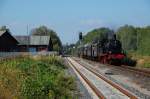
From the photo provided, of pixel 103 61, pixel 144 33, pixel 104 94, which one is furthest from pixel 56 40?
pixel 104 94

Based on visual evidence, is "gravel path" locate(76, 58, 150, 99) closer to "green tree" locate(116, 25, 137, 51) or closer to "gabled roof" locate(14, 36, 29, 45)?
"gabled roof" locate(14, 36, 29, 45)

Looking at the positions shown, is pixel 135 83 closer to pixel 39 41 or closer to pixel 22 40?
pixel 39 41

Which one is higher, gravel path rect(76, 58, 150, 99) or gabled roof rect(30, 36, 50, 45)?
gabled roof rect(30, 36, 50, 45)

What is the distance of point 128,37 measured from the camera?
182m

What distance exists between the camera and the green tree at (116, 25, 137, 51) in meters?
178

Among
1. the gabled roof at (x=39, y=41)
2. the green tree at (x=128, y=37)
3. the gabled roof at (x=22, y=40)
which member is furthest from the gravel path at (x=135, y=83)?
the green tree at (x=128, y=37)

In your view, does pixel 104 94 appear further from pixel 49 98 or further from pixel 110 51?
pixel 110 51

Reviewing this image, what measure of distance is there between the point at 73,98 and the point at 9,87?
3.23m

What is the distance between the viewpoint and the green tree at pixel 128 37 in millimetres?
178175

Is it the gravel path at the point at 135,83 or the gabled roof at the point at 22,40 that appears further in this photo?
the gabled roof at the point at 22,40

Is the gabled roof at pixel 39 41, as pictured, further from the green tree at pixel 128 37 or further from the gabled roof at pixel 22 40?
the green tree at pixel 128 37

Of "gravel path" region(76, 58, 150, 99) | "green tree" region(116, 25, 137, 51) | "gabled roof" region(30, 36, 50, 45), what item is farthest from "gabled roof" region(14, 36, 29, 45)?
"gravel path" region(76, 58, 150, 99)

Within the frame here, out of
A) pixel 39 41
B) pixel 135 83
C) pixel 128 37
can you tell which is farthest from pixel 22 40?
pixel 135 83

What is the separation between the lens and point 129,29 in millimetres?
192125
